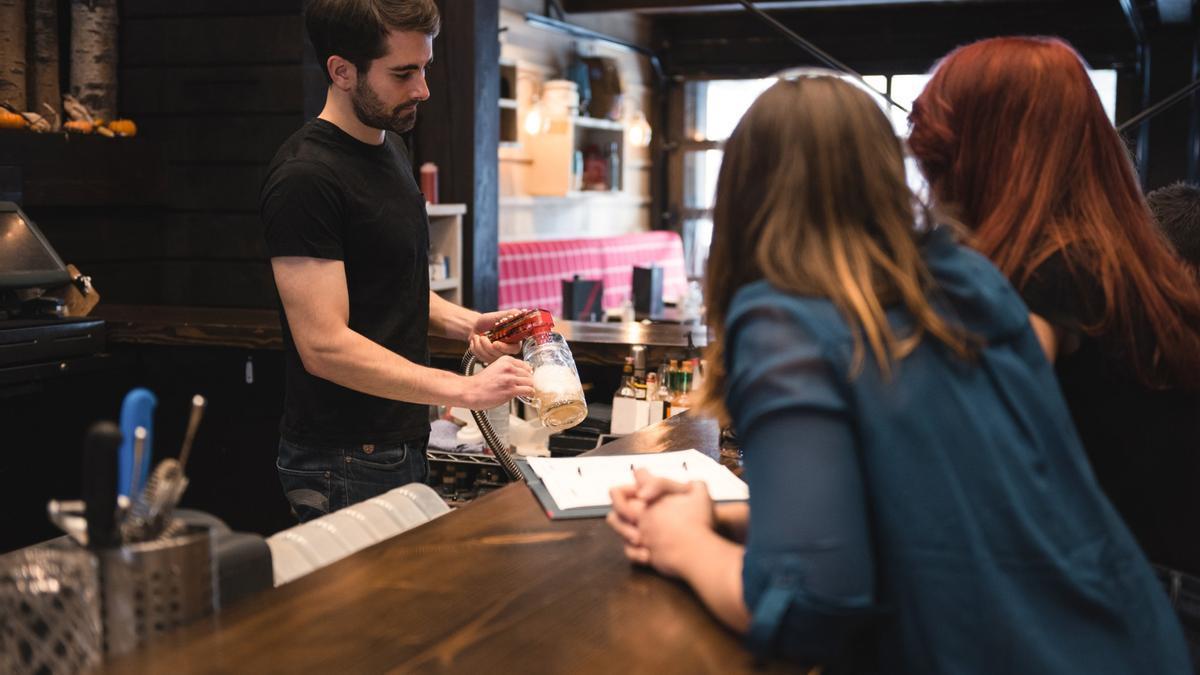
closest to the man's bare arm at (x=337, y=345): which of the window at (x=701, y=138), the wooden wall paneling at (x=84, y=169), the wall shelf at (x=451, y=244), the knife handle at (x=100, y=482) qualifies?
the knife handle at (x=100, y=482)

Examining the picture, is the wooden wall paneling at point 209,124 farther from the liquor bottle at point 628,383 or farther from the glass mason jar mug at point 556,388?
the glass mason jar mug at point 556,388

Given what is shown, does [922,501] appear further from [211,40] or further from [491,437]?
[211,40]

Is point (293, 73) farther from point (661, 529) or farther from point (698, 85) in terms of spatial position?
point (698, 85)

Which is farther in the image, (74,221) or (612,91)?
(612,91)

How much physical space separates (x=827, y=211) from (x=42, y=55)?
4536 millimetres

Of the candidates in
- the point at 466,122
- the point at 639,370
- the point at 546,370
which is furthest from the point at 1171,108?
the point at 546,370

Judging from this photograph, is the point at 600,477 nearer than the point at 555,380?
Yes

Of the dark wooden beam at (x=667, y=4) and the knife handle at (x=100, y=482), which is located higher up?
the dark wooden beam at (x=667, y=4)

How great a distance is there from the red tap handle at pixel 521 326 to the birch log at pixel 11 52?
3194mm

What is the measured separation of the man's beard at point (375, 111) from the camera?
2238mm

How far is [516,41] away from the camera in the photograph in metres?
8.25

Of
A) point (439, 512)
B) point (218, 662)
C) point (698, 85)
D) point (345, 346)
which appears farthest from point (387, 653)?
point (698, 85)

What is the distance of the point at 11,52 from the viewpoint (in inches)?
178

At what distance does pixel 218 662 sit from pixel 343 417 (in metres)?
1.25
